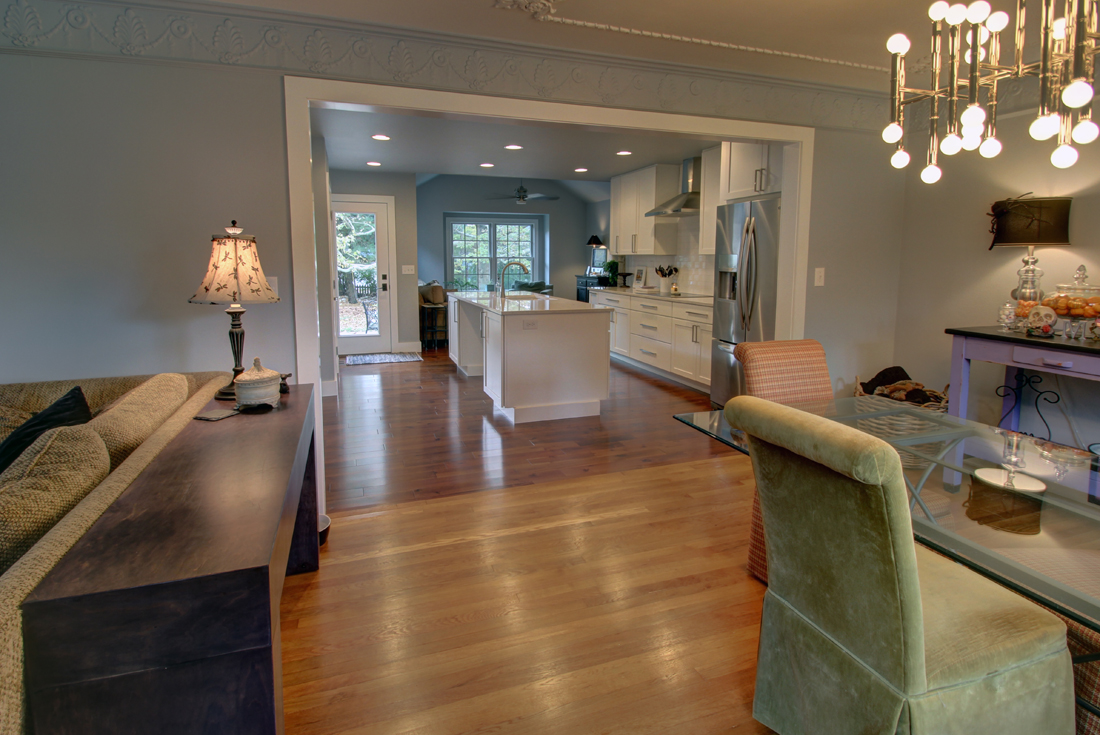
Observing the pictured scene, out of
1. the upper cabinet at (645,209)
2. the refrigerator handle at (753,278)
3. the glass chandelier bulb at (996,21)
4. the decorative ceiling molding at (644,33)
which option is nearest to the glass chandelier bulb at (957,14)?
the glass chandelier bulb at (996,21)

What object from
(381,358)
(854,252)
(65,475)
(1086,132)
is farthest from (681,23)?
(381,358)

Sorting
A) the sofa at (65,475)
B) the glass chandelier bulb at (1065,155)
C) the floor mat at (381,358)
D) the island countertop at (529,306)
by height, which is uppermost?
the glass chandelier bulb at (1065,155)

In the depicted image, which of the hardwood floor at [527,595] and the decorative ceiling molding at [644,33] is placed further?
the decorative ceiling molding at [644,33]

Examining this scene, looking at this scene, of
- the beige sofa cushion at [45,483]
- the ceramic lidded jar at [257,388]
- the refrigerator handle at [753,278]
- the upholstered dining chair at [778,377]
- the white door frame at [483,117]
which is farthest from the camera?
the refrigerator handle at [753,278]

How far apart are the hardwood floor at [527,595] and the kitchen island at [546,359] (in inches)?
26.9

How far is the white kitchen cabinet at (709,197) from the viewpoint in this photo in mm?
5727

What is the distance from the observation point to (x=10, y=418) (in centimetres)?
219

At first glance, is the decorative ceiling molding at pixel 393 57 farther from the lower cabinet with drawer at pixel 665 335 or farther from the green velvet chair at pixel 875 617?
the green velvet chair at pixel 875 617

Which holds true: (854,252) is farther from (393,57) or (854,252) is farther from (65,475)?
(65,475)

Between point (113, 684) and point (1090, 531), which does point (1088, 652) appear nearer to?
point (1090, 531)

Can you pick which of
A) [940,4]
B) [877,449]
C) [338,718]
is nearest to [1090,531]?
[877,449]

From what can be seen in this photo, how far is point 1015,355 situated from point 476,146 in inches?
186

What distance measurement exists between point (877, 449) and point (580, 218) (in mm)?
9576

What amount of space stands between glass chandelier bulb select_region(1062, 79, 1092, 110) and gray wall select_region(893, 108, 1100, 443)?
2519mm
